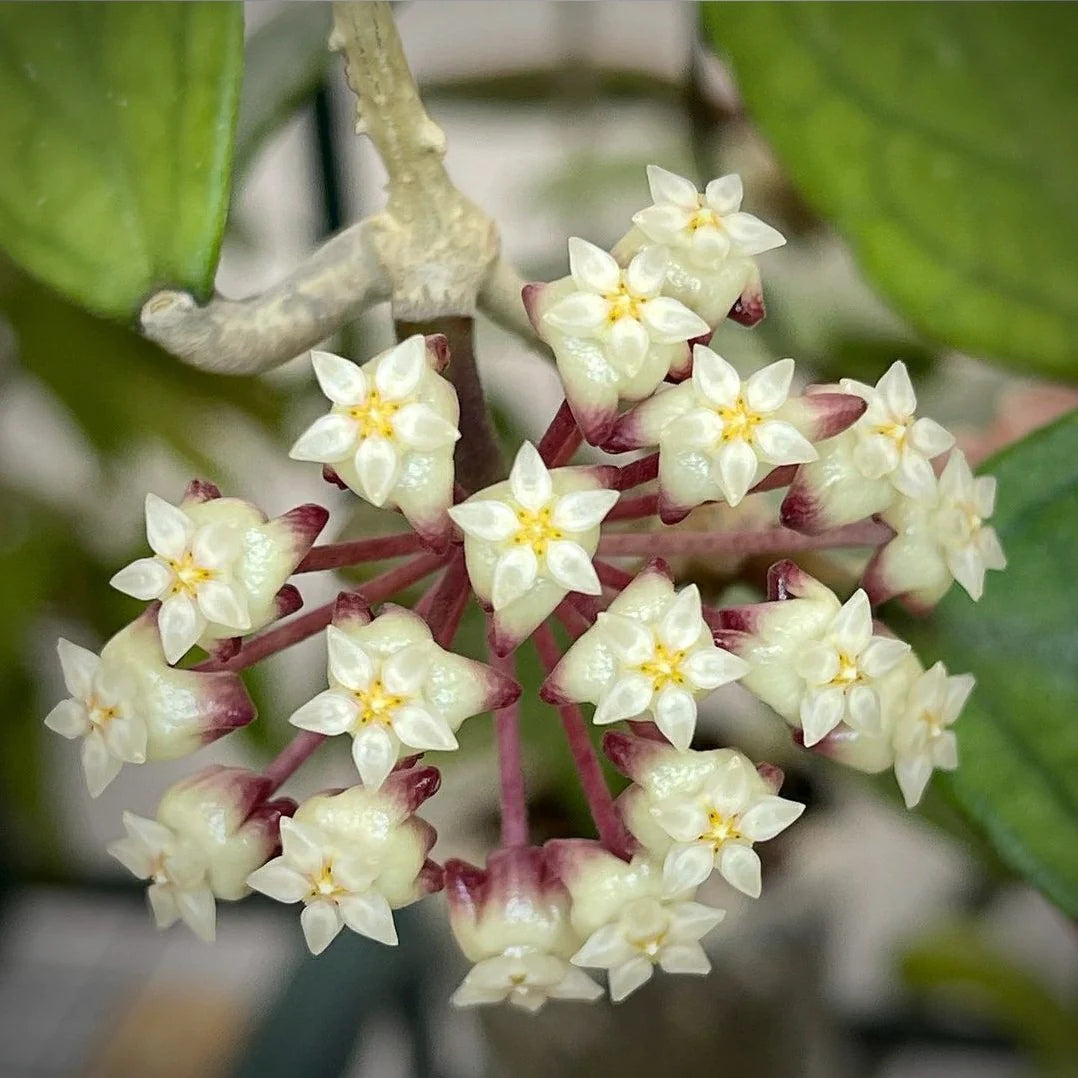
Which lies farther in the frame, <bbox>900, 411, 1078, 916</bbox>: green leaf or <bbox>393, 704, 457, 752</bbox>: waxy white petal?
<bbox>900, 411, 1078, 916</bbox>: green leaf

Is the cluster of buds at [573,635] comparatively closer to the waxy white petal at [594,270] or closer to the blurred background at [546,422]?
the waxy white petal at [594,270]

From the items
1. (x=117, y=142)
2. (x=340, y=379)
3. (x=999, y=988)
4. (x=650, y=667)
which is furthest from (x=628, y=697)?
(x=999, y=988)

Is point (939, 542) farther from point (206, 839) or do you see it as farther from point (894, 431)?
point (206, 839)

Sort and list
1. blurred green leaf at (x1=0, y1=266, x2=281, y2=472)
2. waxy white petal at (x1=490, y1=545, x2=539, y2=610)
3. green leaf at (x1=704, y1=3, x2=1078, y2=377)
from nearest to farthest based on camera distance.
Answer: waxy white petal at (x1=490, y1=545, x2=539, y2=610) → green leaf at (x1=704, y1=3, x2=1078, y2=377) → blurred green leaf at (x1=0, y1=266, x2=281, y2=472)

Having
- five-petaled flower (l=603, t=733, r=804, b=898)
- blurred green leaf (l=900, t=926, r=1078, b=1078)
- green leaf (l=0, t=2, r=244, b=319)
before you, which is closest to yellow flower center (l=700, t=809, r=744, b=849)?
five-petaled flower (l=603, t=733, r=804, b=898)

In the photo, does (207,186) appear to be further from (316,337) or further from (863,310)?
(863,310)

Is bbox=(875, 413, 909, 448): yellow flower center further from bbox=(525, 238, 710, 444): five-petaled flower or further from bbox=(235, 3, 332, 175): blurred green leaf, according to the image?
bbox=(235, 3, 332, 175): blurred green leaf

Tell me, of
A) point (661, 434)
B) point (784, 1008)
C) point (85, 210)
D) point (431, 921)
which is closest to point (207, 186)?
point (85, 210)

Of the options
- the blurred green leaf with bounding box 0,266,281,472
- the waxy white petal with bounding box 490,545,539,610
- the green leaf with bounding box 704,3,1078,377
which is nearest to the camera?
the waxy white petal with bounding box 490,545,539,610
